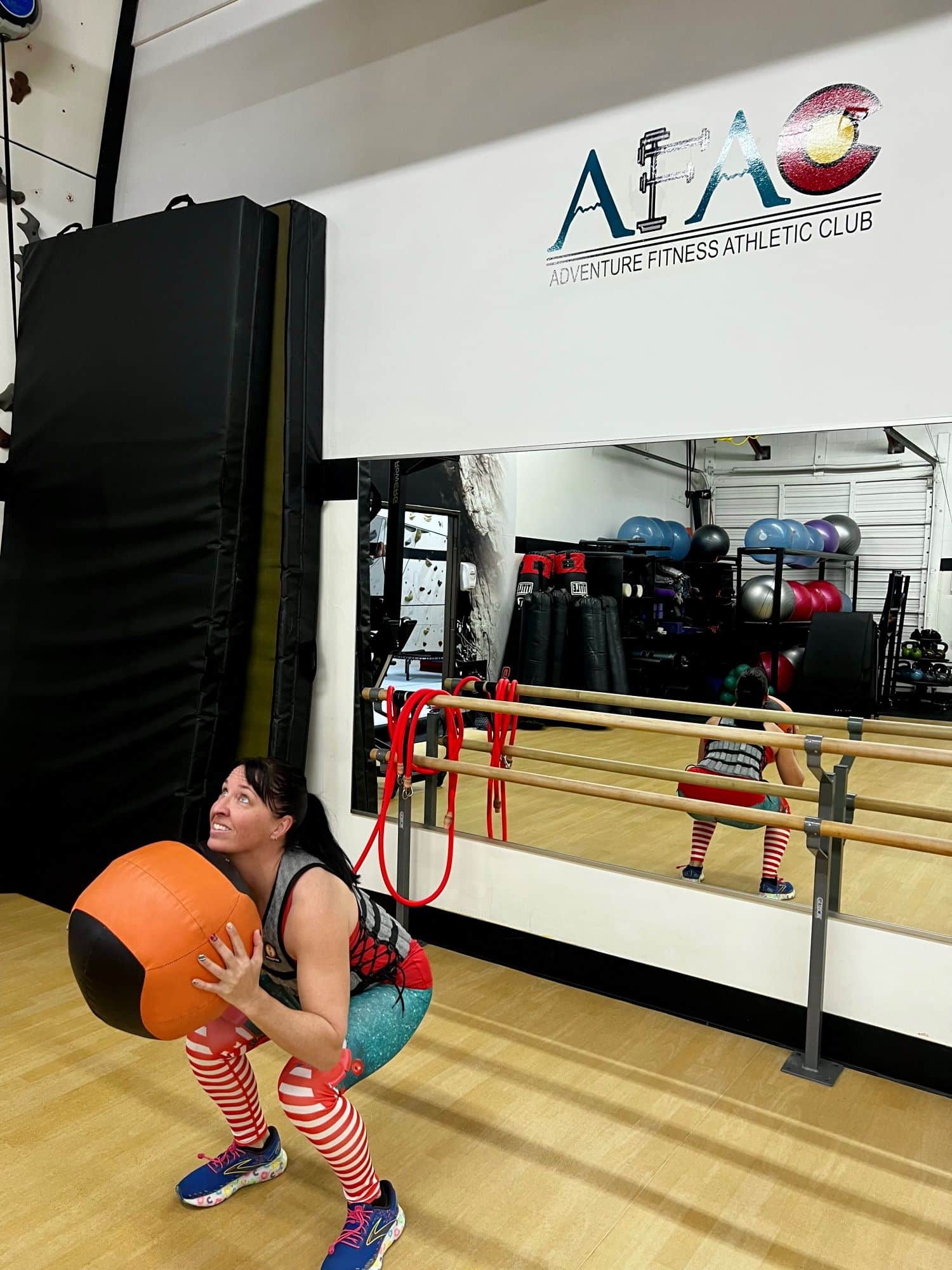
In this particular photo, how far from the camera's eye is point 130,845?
3703mm

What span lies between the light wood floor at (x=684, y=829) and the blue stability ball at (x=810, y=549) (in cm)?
59

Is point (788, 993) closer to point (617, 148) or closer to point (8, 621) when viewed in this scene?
point (617, 148)

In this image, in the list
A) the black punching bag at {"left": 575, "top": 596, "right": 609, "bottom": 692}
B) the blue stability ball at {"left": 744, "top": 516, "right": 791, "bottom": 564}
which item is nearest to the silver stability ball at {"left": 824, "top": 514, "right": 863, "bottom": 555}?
the blue stability ball at {"left": 744, "top": 516, "right": 791, "bottom": 564}

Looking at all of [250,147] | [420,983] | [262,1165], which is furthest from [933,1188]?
[250,147]

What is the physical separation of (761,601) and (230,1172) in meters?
2.11

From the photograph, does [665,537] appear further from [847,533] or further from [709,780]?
[709,780]

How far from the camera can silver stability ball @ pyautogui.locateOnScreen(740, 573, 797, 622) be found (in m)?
2.98

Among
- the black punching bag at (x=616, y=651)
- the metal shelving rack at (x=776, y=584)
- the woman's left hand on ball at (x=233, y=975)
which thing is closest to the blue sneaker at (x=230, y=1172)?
the woman's left hand on ball at (x=233, y=975)

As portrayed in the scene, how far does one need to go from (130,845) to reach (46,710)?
70 centimetres

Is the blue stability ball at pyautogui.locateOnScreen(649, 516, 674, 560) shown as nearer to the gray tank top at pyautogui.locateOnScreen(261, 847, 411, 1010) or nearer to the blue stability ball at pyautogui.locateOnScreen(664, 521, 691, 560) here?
the blue stability ball at pyautogui.locateOnScreen(664, 521, 691, 560)

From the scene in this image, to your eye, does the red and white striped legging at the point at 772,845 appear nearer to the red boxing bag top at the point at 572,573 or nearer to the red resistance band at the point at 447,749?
the red resistance band at the point at 447,749

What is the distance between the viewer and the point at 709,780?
9.62ft

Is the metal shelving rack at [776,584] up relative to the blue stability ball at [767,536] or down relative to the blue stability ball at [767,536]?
down

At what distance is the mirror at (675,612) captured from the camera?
277 centimetres
